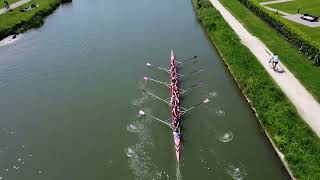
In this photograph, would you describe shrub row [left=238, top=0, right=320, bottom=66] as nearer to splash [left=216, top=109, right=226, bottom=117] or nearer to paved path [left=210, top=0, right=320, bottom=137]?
paved path [left=210, top=0, right=320, bottom=137]

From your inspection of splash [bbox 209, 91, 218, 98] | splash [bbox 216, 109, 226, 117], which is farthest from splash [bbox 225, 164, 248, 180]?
splash [bbox 209, 91, 218, 98]

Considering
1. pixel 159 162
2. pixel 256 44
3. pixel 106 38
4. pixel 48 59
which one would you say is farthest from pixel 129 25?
pixel 159 162

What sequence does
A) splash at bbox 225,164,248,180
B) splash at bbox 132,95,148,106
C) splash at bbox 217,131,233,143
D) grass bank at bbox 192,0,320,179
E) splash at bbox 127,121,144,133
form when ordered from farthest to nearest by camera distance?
splash at bbox 132,95,148,106
splash at bbox 127,121,144,133
splash at bbox 217,131,233,143
splash at bbox 225,164,248,180
grass bank at bbox 192,0,320,179

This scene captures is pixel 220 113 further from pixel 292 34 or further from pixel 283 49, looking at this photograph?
pixel 292 34

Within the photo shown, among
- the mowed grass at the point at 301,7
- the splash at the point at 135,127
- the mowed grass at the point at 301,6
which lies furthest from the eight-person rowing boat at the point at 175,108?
the mowed grass at the point at 301,6

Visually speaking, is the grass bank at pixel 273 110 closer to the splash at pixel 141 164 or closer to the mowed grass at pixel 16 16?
the splash at pixel 141 164

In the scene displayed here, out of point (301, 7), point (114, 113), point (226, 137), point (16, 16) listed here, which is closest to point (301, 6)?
point (301, 7)

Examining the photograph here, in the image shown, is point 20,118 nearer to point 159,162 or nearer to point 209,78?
point 159,162
